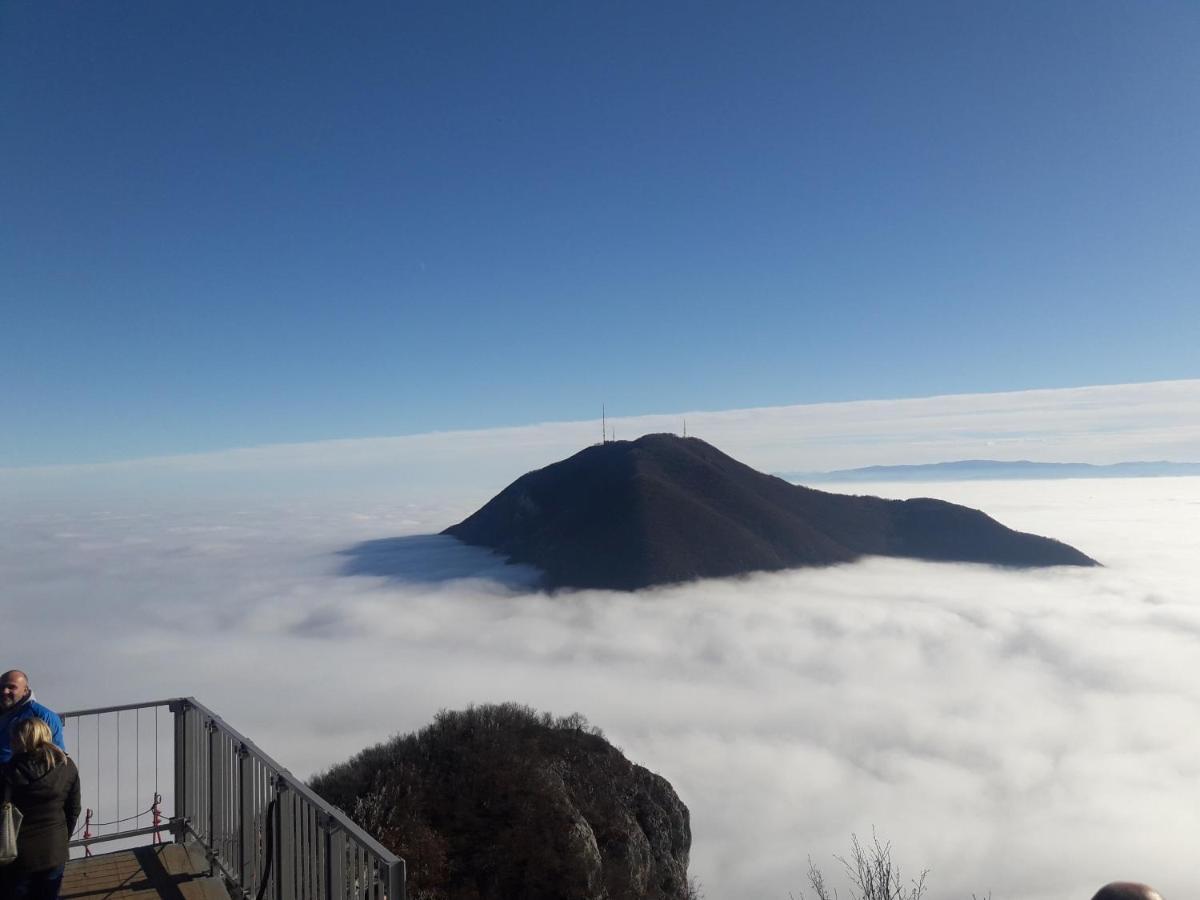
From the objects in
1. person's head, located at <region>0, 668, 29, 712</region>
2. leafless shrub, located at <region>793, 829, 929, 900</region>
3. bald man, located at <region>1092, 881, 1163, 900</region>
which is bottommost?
leafless shrub, located at <region>793, 829, 929, 900</region>

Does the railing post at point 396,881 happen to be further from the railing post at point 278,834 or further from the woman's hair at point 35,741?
the woman's hair at point 35,741

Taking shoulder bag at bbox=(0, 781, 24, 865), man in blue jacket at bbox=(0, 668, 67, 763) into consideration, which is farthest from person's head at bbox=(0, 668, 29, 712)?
shoulder bag at bbox=(0, 781, 24, 865)

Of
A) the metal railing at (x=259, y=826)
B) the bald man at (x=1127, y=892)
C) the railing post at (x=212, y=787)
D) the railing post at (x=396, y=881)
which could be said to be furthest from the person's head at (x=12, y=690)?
the bald man at (x=1127, y=892)

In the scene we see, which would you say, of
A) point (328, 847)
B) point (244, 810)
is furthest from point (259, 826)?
point (328, 847)

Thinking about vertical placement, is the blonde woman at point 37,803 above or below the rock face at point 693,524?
above

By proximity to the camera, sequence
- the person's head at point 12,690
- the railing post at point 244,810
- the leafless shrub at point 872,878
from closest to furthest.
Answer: the person's head at point 12,690 < the railing post at point 244,810 < the leafless shrub at point 872,878

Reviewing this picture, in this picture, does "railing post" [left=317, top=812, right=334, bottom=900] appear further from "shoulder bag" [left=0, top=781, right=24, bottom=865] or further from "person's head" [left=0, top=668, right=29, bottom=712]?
"person's head" [left=0, top=668, right=29, bottom=712]

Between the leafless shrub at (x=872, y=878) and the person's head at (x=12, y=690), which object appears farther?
the leafless shrub at (x=872, y=878)

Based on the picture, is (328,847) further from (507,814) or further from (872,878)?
(507,814)
